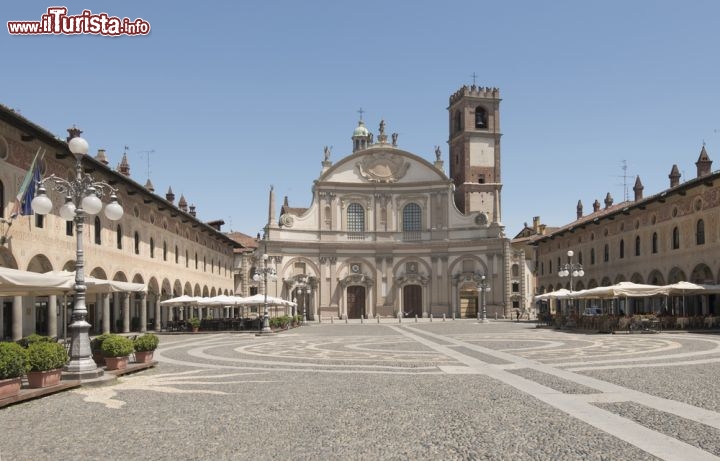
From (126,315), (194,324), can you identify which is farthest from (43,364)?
(194,324)

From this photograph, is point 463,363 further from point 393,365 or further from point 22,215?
point 22,215

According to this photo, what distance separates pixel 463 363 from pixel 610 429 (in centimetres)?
1008

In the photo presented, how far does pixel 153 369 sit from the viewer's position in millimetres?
18578

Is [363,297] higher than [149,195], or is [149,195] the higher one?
[149,195]

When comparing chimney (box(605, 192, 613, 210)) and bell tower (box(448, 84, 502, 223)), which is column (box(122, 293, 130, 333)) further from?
chimney (box(605, 192, 613, 210))

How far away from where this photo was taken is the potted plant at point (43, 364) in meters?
13.6

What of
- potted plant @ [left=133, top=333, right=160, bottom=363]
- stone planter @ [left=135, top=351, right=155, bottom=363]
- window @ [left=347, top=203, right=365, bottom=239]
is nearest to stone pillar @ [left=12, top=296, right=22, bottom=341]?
potted plant @ [left=133, top=333, right=160, bottom=363]

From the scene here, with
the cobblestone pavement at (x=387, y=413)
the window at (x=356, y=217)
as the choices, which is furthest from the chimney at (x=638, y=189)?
the cobblestone pavement at (x=387, y=413)

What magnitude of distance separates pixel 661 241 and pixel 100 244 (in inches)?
1345

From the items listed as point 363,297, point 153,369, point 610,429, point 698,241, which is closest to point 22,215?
point 153,369

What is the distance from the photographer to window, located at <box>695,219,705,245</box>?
4009 cm

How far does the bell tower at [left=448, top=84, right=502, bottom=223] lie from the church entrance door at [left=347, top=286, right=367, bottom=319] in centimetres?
1439

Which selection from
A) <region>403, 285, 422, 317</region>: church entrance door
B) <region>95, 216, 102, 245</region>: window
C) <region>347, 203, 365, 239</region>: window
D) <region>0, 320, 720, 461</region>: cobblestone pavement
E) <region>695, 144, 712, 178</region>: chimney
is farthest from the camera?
<region>347, 203, 365, 239</region>: window

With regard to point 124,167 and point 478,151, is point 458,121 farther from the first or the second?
point 124,167
